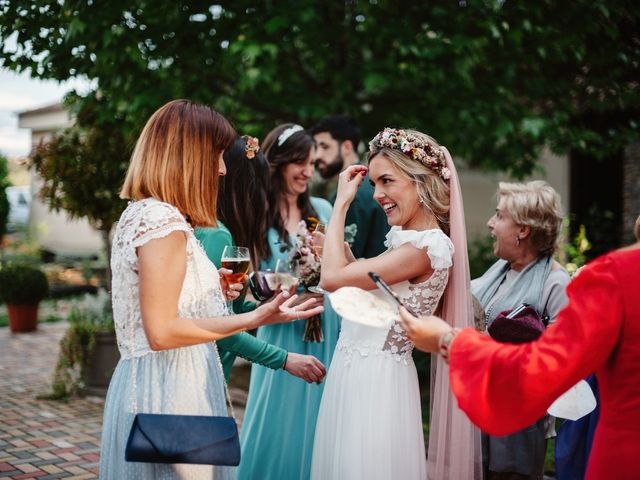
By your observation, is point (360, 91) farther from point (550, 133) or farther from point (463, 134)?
point (550, 133)

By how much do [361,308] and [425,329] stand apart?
220 mm

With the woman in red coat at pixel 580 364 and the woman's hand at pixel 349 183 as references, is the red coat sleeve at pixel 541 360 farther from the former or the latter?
the woman's hand at pixel 349 183

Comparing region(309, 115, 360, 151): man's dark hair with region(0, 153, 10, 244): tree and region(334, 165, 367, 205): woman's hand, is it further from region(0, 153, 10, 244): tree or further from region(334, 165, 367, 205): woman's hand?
region(0, 153, 10, 244): tree

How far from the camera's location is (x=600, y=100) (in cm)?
764

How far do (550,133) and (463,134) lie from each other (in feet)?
3.30

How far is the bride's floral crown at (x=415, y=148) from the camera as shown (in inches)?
113

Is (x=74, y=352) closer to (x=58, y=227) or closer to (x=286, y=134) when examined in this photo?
(x=286, y=134)

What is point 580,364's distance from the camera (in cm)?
178

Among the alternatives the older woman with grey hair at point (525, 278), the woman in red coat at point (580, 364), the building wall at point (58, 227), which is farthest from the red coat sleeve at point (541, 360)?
the building wall at point (58, 227)

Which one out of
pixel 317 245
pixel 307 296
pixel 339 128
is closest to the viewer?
pixel 317 245

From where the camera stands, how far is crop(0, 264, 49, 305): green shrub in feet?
34.8

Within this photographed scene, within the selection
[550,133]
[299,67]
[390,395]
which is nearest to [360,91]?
[299,67]

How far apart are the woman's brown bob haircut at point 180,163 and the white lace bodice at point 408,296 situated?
87cm

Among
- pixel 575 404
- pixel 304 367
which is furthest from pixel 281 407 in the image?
pixel 575 404
